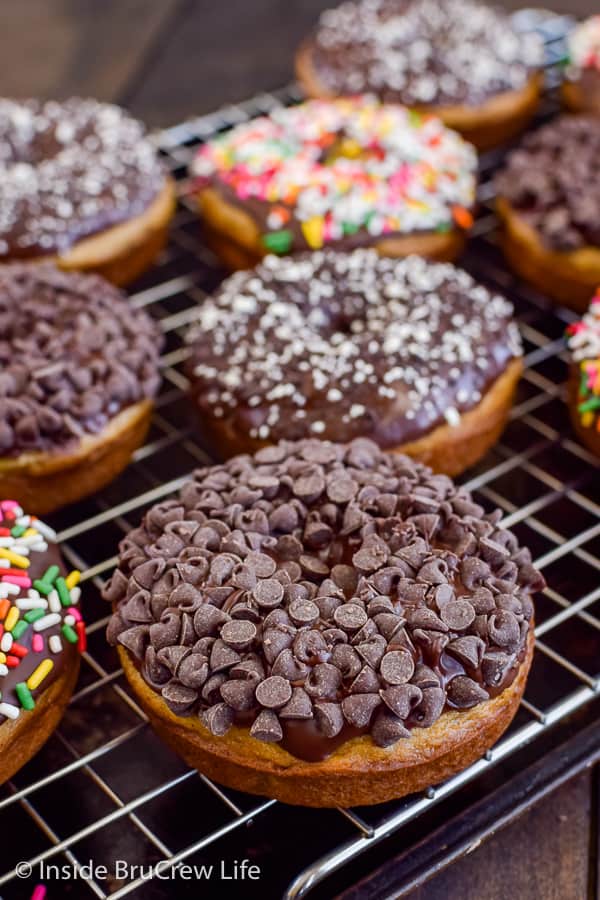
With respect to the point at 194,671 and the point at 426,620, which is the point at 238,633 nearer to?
the point at 194,671

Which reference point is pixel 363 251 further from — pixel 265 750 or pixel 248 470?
pixel 265 750

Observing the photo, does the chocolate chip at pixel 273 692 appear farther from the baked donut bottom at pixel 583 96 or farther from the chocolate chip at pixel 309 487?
the baked donut bottom at pixel 583 96

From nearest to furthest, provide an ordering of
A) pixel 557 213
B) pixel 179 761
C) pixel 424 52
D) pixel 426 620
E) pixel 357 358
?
1. pixel 426 620
2. pixel 179 761
3. pixel 357 358
4. pixel 557 213
5. pixel 424 52

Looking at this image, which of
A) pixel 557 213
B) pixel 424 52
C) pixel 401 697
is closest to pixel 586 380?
pixel 557 213

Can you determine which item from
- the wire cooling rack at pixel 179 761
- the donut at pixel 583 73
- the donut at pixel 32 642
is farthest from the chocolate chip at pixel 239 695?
the donut at pixel 583 73

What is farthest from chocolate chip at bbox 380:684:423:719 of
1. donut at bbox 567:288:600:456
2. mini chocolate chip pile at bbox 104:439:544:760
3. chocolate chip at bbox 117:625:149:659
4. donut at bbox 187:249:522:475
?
donut at bbox 567:288:600:456

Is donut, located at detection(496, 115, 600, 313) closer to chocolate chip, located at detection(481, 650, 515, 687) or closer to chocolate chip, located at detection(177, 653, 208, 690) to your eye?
chocolate chip, located at detection(481, 650, 515, 687)
